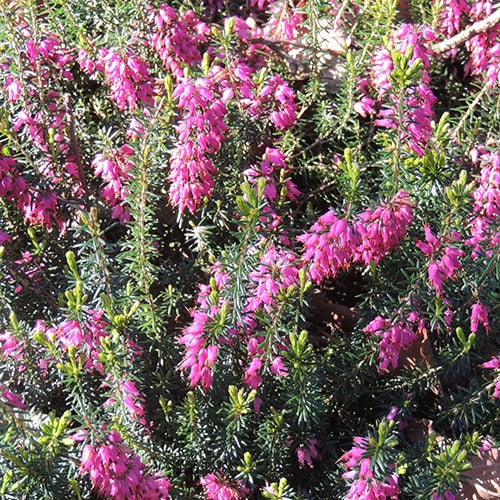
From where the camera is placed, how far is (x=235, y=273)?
154 inches

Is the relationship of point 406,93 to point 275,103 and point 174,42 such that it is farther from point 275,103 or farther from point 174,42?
point 174,42

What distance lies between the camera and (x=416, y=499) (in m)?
3.77

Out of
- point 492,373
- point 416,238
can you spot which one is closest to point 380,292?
point 416,238

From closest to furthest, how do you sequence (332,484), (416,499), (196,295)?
1. (416,499)
2. (332,484)
3. (196,295)

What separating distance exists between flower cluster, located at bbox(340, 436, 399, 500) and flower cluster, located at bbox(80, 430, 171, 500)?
85 centimetres

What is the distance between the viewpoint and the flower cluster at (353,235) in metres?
3.87

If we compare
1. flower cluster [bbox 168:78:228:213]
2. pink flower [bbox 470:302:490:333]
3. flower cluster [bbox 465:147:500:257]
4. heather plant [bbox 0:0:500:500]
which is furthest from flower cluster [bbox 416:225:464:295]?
flower cluster [bbox 168:78:228:213]

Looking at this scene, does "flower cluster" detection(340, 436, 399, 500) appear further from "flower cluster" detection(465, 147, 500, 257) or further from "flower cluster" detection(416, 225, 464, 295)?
"flower cluster" detection(465, 147, 500, 257)

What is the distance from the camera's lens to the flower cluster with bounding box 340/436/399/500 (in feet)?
11.9

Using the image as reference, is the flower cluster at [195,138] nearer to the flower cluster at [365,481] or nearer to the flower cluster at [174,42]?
the flower cluster at [174,42]

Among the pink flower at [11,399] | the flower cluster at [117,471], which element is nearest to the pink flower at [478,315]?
the flower cluster at [117,471]

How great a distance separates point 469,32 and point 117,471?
3622 millimetres

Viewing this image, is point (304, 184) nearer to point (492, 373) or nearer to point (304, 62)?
point (304, 62)

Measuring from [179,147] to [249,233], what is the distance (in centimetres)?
68
